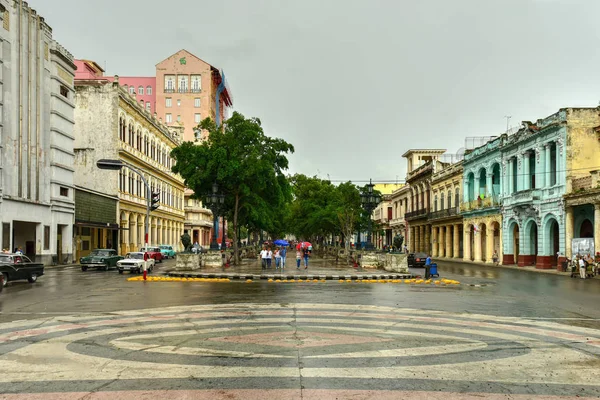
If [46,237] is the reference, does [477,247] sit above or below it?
below

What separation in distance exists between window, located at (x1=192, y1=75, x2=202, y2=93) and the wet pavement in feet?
274

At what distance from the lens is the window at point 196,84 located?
9731cm

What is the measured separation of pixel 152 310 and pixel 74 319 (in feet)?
6.87

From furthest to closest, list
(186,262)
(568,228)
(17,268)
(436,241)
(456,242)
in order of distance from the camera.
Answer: (436,241) < (456,242) < (568,228) < (186,262) < (17,268)

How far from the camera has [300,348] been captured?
9383 mm

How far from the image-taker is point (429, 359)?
28.5 ft

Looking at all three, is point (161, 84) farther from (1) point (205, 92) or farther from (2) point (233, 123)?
(2) point (233, 123)

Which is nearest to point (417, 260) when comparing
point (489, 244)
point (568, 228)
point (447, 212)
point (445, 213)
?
point (568, 228)


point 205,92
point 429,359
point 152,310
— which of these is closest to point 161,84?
point 205,92

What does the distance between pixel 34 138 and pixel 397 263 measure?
27152 mm

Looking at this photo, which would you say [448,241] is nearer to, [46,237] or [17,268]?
[46,237]

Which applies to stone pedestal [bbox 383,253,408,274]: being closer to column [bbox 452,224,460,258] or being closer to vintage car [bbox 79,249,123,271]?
vintage car [bbox 79,249,123,271]

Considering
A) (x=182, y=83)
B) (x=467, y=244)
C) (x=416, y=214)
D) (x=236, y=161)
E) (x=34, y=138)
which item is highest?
(x=182, y=83)

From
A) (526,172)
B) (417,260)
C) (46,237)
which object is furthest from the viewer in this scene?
(526,172)
